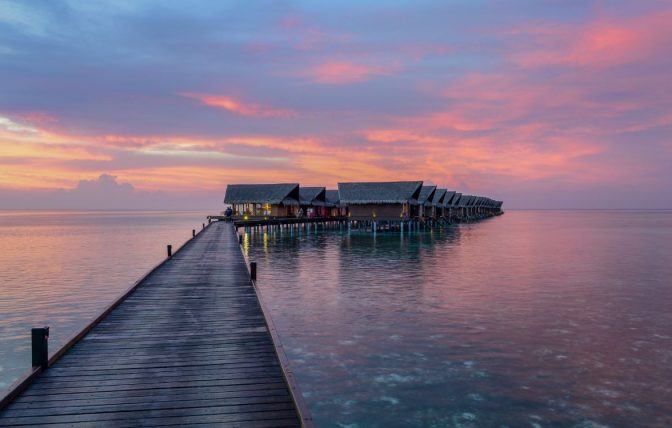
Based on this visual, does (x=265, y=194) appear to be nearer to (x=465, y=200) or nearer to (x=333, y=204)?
(x=333, y=204)

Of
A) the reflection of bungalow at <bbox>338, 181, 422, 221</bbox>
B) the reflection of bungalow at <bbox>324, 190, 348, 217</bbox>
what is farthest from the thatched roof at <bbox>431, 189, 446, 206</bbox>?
the reflection of bungalow at <bbox>324, 190, 348, 217</bbox>

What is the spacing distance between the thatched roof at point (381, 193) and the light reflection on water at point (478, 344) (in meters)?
30.3

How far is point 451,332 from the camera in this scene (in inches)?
564

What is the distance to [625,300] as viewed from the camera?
1930cm

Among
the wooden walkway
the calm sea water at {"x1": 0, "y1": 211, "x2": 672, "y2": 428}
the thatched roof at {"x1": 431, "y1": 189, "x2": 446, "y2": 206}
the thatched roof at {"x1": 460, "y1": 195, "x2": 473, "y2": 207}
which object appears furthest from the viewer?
the thatched roof at {"x1": 460, "y1": 195, "x2": 473, "y2": 207}

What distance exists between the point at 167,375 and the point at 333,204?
73.6 metres

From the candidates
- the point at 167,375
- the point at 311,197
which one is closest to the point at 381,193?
the point at 311,197

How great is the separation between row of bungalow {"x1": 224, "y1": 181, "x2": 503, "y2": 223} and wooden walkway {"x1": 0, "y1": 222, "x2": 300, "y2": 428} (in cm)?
4659

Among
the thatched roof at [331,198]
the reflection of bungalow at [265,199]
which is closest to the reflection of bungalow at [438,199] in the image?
the thatched roof at [331,198]

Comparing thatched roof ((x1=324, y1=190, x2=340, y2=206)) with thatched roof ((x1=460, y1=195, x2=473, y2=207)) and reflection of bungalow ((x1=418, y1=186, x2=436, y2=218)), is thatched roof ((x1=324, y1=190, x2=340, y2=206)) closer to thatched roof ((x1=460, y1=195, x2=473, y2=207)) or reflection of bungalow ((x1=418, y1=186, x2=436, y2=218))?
reflection of bungalow ((x1=418, y1=186, x2=436, y2=218))

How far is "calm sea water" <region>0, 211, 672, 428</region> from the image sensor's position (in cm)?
936

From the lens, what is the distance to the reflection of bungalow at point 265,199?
6544 cm

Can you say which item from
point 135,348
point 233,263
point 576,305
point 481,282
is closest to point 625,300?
point 576,305

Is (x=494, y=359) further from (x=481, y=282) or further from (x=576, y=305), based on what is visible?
(x=481, y=282)
